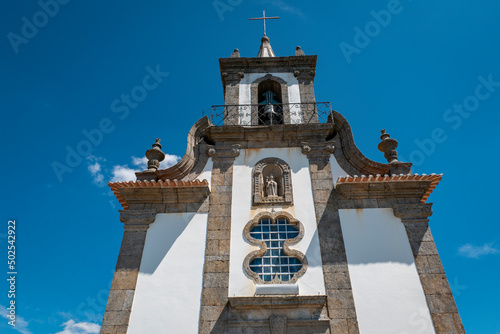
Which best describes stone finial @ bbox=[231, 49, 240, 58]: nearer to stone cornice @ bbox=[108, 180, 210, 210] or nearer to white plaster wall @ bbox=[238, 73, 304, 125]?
white plaster wall @ bbox=[238, 73, 304, 125]

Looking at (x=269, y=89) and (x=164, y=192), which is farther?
(x=269, y=89)

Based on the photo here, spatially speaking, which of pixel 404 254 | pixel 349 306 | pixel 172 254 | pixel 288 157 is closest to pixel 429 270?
pixel 404 254

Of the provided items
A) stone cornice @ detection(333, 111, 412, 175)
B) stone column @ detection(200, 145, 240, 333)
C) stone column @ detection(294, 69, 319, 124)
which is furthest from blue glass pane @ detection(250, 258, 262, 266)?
stone column @ detection(294, 69, 319, 124)

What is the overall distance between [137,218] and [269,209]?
2.88m

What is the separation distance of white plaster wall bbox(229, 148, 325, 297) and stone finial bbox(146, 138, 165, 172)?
76.5 inches

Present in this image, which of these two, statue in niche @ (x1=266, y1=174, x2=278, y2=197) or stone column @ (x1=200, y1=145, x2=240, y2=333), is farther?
statue in niche @ (x1=266, y1=174, x2=278, y2=197)

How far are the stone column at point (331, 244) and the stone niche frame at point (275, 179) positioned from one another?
58 centimetres

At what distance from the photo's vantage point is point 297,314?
6.47 m

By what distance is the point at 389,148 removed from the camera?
28.7ft

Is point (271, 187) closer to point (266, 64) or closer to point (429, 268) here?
point (429, 268)

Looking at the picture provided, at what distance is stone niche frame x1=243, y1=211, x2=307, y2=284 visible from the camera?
22.7ft

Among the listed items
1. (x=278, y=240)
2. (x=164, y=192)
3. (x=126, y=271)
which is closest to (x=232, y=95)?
(x=164, y=192)

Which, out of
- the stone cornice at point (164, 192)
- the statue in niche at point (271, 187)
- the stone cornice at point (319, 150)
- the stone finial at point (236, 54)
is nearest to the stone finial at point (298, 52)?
the stone finial at point (236, 54)

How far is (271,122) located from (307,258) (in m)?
3.99
